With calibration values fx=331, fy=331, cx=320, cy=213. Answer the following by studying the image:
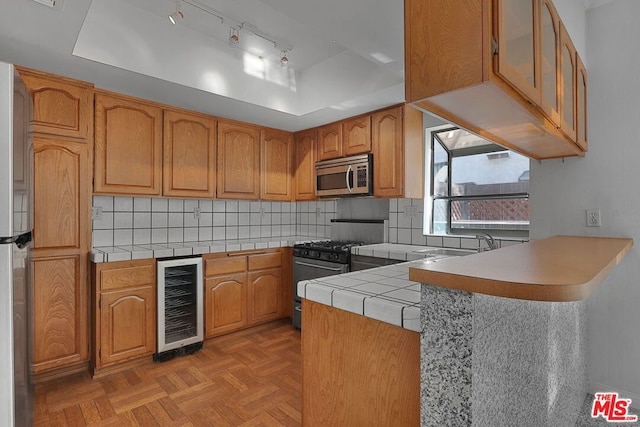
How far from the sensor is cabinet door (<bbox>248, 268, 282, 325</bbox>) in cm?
326

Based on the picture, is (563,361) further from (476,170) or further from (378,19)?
(378,19)

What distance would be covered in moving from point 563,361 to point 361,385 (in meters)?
1.10

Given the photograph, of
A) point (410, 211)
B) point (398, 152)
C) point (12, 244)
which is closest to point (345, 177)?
point (398, 152)

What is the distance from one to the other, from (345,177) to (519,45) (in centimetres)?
232

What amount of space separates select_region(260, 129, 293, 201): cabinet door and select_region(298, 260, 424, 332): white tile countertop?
245 cm

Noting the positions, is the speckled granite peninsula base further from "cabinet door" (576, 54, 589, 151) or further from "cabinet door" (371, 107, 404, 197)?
"cabinet door" (371, 107, 404, 197)

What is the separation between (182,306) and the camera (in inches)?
113

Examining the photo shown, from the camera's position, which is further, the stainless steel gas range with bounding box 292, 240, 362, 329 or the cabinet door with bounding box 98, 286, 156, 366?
the stainless steel gas range with bounding box 292, 240, 362, 329

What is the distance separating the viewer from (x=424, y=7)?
101cm

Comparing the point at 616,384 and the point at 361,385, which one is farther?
the point at 616,384

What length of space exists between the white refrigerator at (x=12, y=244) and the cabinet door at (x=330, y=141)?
2538mm

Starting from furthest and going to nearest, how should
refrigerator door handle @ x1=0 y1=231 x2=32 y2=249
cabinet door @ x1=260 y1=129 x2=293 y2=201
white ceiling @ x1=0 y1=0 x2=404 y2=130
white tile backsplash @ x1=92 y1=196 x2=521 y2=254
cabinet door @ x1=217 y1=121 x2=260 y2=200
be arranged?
1. cabinet door @ x1=260 y1=129 x2=293 y2=201
2. cabinet door @ x1=217 y1=121 x2=260 y2=200
3. white tile backsplash @ x1=92 y1=196 x2=521 y2=254
4. white ceiling @ x1=0 y1=0 x2=404 y2=130
5. refrigerator door handle @ x1=0 y1=231 x2=32 y2=249

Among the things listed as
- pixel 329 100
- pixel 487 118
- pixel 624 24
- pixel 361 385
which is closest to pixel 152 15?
pixel 329 100

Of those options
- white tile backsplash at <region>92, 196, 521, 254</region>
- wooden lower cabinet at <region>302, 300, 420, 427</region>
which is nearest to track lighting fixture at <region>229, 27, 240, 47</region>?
white tile backsplash at <region>92, 196, 521, 254</region>
